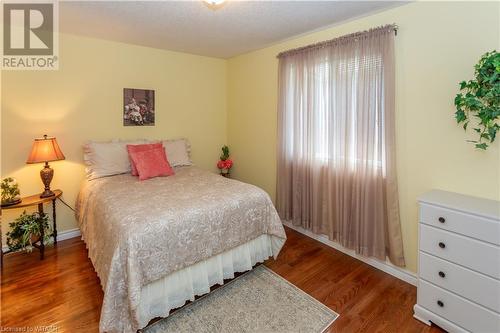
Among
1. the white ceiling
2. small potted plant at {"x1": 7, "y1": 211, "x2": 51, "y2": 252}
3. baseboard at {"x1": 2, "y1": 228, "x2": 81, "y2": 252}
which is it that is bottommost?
Result: baseboard at {"x1": 2, "y1": 228, "x2": 81, "y2": 252}

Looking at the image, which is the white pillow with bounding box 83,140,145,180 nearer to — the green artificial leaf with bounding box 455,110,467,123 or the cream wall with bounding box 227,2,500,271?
the cream wall with bounding box 227,2,500,271

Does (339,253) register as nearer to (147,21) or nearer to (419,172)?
(419,172)

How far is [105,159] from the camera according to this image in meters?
3.05

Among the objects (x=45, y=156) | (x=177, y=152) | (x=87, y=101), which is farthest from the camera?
(x=177, y=152)

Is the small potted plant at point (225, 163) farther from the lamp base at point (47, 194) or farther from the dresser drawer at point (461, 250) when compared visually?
the dresser drawer at point (461, 250)

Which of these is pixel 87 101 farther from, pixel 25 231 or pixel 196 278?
pixel 196 278

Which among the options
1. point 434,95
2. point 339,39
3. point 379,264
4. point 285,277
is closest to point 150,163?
point 285,277

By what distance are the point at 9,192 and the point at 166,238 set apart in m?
1.94

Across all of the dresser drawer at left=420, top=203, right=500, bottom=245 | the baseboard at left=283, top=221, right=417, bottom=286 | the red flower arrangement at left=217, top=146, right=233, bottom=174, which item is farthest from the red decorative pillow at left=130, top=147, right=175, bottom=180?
the dresser drawer at left=420, top=203, right=500, bottom=245

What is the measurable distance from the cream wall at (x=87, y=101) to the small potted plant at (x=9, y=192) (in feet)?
0.84

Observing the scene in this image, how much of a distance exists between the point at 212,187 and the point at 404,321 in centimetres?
188

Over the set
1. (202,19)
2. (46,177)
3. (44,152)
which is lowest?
(46,177)

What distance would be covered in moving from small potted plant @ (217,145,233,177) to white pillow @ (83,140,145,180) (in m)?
1.38

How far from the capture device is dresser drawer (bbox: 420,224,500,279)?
1543 mm
